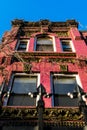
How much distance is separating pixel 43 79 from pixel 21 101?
5.61 feet

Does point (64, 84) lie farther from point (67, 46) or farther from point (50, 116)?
point (67, 46)

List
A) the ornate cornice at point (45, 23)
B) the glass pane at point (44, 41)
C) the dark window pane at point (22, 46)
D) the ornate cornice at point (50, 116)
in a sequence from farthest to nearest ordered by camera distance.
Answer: the ornate cornice at point (45, 23) < the glass pane at point (44, 41) < the dark window pane at point (22, 46) < the ornate cornice at point (50, 116)

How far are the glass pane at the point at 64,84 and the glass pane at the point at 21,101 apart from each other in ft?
4.23

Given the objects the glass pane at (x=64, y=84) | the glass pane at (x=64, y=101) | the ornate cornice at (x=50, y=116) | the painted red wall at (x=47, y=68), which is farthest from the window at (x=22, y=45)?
the ornate cornice at (x=50, y=116)

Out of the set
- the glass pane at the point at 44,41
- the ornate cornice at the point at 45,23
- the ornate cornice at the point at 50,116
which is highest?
the ornate cornice at the point at 45,23

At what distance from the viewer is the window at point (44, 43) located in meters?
15.0

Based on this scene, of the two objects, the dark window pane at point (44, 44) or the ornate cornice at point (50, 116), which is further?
the dark window pane at point (44, 44)

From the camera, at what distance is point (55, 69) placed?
11508 millimetres

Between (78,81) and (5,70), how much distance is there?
11.4 feet

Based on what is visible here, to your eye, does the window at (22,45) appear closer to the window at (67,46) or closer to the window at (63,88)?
the window at (67,46)

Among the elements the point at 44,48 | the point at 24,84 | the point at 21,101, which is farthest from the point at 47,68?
the point at 44,48

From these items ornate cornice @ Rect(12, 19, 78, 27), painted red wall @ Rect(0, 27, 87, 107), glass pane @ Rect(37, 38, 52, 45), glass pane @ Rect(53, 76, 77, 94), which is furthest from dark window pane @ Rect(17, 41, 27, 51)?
glass pane @ Rect(53, 76, 77, 94)

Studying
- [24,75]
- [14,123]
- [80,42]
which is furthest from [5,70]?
[80,42]

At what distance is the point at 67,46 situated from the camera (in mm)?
15297
